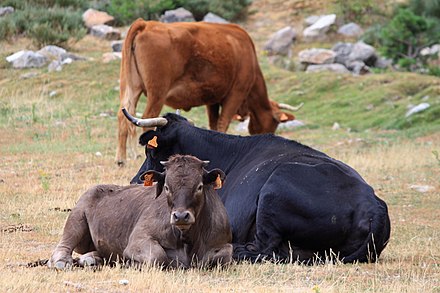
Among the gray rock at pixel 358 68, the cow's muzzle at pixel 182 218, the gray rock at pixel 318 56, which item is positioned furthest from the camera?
the gray rock at pixel 318 56

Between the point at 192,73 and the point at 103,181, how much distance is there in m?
3.34

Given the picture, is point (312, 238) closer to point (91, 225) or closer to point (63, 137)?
point (91, 225)

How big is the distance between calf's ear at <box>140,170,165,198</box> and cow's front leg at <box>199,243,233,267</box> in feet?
2.20

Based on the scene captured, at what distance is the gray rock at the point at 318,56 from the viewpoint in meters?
32.0

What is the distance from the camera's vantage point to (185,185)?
770 cm

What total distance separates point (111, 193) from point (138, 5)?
97.2 feet

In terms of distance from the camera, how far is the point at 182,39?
17078 millimetres

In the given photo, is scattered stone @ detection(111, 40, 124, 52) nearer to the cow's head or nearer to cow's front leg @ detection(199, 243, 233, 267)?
the cow's head

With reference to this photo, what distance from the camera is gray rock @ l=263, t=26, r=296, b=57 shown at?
35062 millimetres

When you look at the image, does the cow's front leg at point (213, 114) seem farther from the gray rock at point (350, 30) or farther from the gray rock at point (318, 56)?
the gray rock at point (350, 30)

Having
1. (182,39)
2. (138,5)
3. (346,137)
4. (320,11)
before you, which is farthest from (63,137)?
(320,11)

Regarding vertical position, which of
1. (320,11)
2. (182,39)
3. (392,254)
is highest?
(392,254)

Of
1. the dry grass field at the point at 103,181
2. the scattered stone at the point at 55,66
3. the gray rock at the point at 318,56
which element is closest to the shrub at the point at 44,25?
the dry grass field at the point at 103,181

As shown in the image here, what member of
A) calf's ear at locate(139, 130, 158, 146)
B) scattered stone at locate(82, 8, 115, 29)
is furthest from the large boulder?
calf's ear at locate(139, 130, 158, 146)
